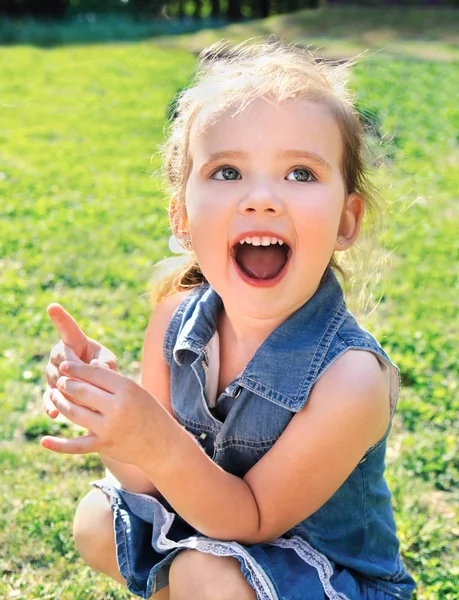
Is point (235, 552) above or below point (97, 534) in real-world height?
above

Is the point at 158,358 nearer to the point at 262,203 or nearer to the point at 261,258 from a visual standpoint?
the point at 261,258

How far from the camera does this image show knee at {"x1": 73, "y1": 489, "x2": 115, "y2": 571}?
2.17 m

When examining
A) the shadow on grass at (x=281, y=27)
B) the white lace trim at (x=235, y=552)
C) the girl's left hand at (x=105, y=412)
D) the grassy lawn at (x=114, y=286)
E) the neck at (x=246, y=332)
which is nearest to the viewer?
the girl's left hand at (x=105, y=412)

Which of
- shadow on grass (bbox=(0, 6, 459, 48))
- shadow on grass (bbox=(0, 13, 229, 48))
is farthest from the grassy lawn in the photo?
shadow on grass (bbox=(0, 6, 459, 48))

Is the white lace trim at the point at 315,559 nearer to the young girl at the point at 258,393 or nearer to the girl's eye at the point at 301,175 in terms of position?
the young girl at the point at 258,393

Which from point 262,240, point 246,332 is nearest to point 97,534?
point 246,332

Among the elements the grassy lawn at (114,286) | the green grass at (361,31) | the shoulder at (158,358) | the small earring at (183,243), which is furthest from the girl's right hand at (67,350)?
the green grass at (361,31)

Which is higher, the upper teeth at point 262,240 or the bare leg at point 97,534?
the upper teeth at point 262,240

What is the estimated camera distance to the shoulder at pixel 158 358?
7.52 ft

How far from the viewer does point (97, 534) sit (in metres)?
2.19

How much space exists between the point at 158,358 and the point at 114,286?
7.62 ft

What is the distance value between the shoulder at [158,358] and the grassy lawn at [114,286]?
557mm

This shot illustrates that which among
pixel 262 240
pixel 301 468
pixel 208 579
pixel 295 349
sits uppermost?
pixel 262 240

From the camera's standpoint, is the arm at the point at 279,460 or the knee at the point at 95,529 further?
the knee at the point at 95,529
